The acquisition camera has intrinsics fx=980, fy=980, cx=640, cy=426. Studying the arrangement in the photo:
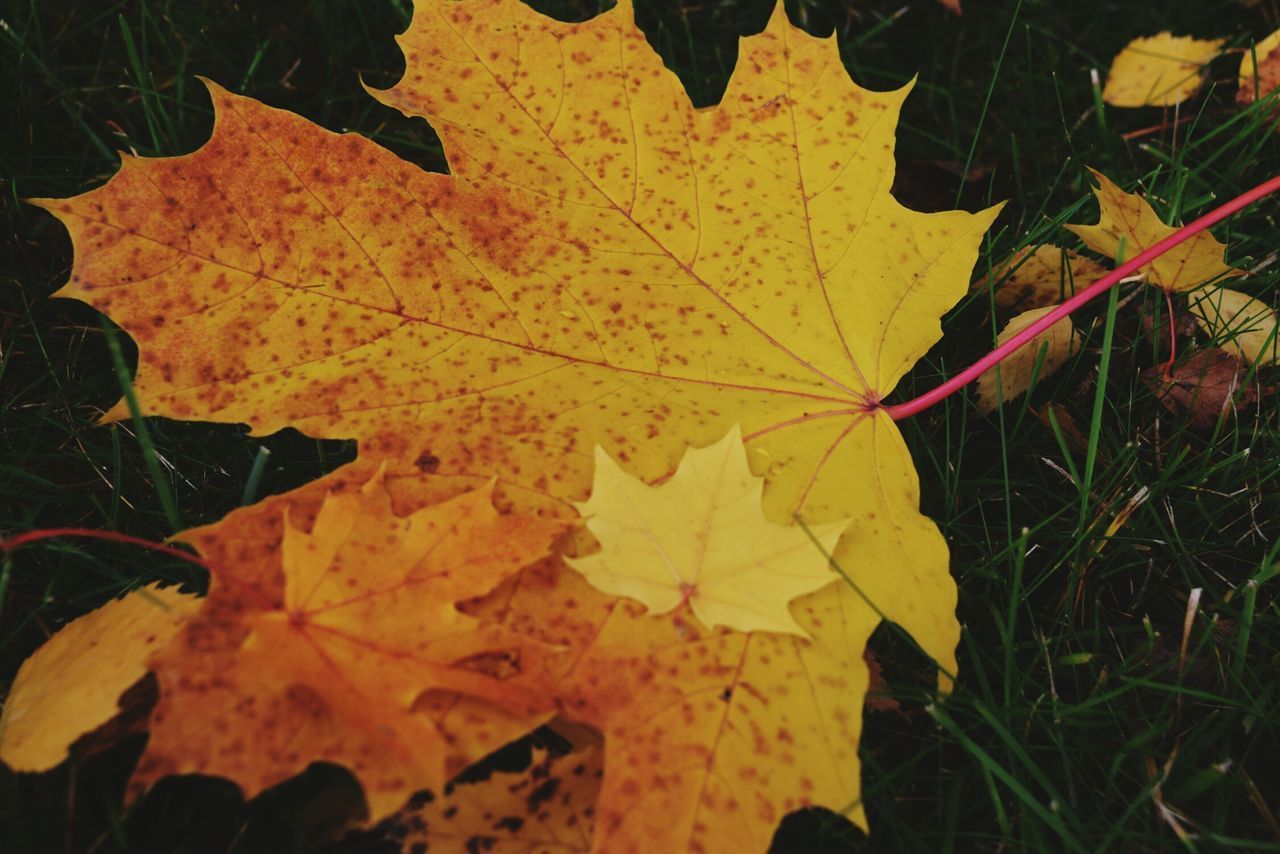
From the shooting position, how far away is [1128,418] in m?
1.49

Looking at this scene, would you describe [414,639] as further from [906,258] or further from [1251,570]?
[1251,570]

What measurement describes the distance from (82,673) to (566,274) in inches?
28.4

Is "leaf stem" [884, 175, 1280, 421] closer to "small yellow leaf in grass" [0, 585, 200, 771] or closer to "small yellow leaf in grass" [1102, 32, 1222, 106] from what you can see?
"small yellow leaf in grass" [1102, 32, 1222, 106]

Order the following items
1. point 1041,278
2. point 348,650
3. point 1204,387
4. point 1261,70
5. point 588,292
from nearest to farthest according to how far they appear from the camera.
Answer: point 348,650
point 588,292
point 1204,387
point 1041,278
point 1261,70

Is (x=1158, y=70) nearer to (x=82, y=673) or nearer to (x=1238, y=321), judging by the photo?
(x=1238, y=321)

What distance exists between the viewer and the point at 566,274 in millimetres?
1260

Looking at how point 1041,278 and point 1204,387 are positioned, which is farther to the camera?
point 1041,278

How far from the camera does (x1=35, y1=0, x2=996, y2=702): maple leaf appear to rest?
3.82ft

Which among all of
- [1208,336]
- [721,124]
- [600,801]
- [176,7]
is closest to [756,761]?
[600,801]

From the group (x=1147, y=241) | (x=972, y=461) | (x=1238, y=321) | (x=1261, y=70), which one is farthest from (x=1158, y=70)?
(x=972, y=461)

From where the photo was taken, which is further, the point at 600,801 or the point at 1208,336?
the point at 1208,336

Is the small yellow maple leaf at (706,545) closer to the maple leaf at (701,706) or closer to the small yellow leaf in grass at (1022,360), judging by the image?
the maple leaf at (701,706)

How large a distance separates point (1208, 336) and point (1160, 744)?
70cm

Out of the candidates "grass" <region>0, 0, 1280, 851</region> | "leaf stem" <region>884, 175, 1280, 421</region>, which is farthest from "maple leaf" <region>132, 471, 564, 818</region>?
"leaf stem" <region>884, 175, 1280, 421</region>
